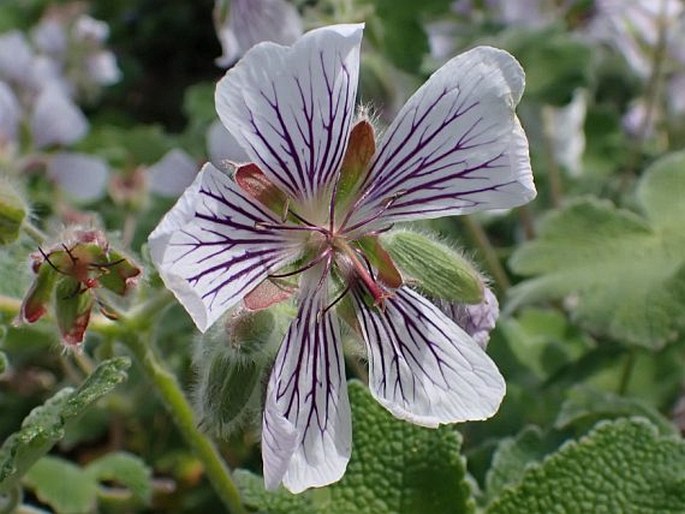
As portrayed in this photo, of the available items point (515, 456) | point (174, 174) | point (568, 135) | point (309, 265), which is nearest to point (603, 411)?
point (515, 456)

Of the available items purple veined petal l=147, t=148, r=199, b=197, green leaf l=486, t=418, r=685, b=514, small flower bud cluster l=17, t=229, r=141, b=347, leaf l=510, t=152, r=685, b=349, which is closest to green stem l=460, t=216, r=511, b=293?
leaf l=510, t=152, r=685, b=349

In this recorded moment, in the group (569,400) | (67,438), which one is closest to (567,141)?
(569,400)

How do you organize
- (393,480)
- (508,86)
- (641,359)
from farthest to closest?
(641,359)
(393,480)
(508,86)

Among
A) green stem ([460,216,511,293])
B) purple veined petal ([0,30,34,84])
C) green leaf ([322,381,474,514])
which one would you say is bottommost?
green stem ([460,216,511,293])

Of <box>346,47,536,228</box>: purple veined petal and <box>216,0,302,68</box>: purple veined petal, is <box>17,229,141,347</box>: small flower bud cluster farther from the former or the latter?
<box>216,0,302,68</box>: purple veined petal

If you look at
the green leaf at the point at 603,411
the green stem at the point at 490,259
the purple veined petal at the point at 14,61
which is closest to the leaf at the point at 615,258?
the green leaf at the point at 603,411

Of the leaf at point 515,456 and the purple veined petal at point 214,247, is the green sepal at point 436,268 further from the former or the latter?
the leaf at point 515,456

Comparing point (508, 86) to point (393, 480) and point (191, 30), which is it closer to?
point (393, 480)
